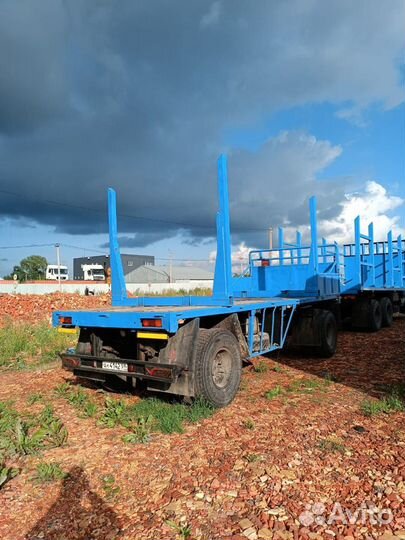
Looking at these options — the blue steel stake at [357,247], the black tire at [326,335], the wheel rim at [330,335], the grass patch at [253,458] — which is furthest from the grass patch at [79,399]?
the blue steel stake at [357,247]

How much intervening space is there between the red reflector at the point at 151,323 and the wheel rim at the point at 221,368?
3.32 feet

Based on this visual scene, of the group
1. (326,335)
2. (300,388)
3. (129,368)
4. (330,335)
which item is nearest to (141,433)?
(129,368)

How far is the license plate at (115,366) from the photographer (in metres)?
4.89

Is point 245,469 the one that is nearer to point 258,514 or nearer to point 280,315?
point 258,514

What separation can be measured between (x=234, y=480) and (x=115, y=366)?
2212 mm

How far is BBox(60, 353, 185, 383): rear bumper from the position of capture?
4.53m

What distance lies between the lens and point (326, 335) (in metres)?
8.16

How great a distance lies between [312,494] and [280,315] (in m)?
4.16

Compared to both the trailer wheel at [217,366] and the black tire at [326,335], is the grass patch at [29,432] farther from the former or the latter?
the black tire at [326,335]

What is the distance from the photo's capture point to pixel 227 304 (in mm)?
5723

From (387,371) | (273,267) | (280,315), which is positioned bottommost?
(387,371)

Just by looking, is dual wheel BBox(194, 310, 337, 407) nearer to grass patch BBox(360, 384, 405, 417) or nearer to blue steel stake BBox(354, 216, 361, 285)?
grass patch BBox(360, 384, 405, 417)

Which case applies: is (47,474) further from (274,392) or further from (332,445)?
(274,392)

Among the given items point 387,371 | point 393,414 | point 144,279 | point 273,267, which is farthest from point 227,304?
point 144,279
